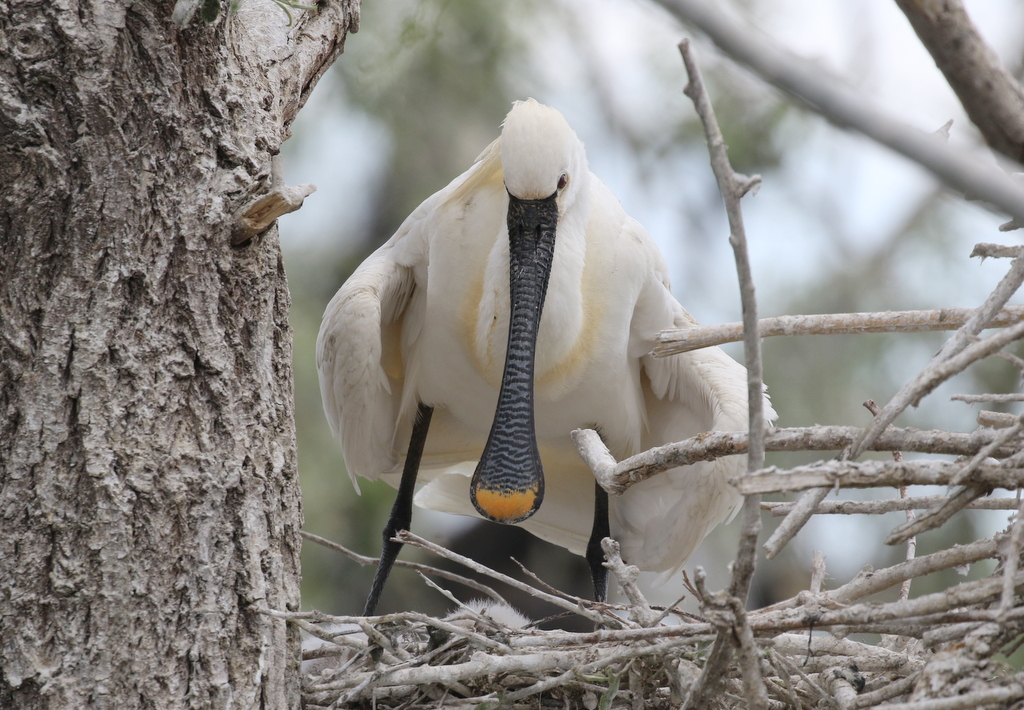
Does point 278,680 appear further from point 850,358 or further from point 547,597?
point 850,358

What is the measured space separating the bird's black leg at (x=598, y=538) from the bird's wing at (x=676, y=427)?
0.13 metres

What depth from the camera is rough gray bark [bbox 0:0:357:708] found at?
2039 millimetres

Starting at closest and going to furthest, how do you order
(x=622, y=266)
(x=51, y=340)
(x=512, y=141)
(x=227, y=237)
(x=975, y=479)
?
(x=975, y=479) < (x=51, y=340) < (x=227, y=237) < (x=512, y=141) < (x=622, y=266)

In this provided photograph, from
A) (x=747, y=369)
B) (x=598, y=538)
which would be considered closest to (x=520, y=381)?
(x=598, y=538)

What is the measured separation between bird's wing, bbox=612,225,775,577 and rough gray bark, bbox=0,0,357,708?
64.0 inches

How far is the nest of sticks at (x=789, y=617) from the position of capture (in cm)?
174

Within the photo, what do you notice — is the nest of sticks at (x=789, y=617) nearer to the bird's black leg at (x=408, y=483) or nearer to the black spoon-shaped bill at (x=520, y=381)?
the black spoon-shaped bill at (x=520, y=381)

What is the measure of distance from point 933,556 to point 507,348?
151cm

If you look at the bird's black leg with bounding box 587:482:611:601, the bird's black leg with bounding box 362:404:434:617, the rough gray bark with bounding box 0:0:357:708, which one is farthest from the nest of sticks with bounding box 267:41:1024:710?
the bird's black leg with bounding box 587:482:611:601

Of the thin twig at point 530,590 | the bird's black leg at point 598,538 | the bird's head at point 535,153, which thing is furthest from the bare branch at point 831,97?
the bird's black leg at point 598,538

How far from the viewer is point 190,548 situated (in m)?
2.14

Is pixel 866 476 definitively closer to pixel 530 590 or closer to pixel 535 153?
pixel 530 590

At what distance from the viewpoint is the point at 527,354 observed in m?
3.21

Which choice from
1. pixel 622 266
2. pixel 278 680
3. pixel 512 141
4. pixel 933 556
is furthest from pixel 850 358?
pixel 278 680
